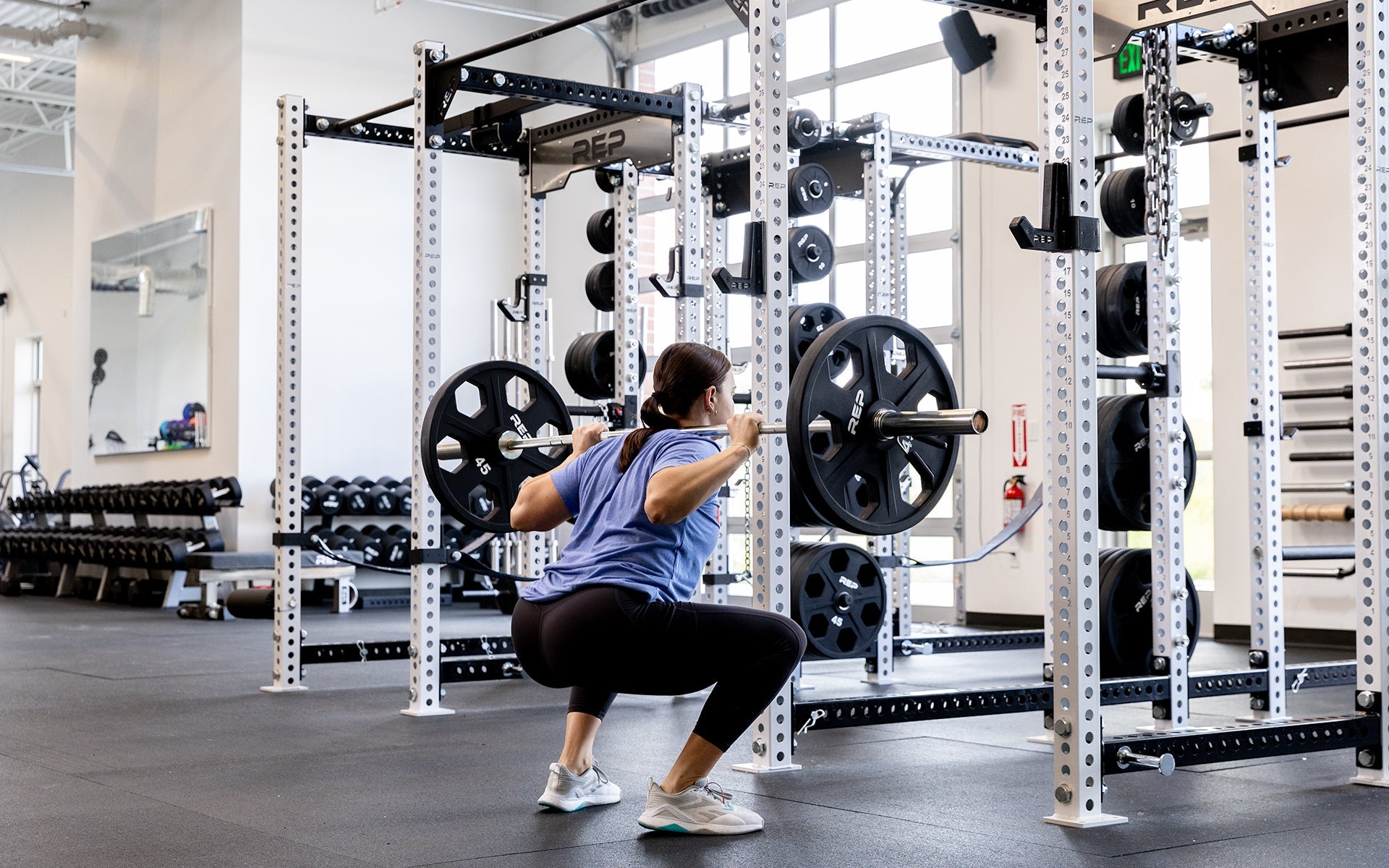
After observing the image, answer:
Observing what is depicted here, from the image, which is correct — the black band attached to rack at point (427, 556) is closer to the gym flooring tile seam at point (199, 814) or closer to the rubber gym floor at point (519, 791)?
the rubber gym floor at point (519, 791)

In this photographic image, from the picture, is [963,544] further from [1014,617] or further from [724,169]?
[724,169]

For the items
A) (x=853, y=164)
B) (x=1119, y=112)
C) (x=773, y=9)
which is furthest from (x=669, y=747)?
(x=853, y=164)

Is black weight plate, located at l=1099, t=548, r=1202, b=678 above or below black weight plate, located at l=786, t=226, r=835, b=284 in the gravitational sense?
below

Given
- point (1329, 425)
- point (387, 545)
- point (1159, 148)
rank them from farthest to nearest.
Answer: point (387, 545)
point (1329, 425)
point (1159, 148)

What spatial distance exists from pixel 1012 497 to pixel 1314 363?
5.68ft

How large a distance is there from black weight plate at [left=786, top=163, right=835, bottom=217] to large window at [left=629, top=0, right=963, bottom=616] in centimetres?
257

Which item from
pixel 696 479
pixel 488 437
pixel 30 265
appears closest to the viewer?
pixel 696 479

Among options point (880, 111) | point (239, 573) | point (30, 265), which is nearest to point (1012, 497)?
point (880, 111)

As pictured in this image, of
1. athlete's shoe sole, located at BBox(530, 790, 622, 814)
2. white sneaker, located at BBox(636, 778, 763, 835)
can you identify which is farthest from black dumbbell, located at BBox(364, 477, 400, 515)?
white sneaker, located at BBox(636, 778, 763, 835)

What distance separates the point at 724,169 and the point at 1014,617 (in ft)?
10.4

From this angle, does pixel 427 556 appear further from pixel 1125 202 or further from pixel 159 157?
pixel 159 157

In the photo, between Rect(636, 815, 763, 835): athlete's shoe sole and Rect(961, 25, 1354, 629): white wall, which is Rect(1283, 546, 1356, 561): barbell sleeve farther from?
Rect(636, 815, 763, 835): athlete's shoe sole

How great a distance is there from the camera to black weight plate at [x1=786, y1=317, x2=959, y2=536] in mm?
3232

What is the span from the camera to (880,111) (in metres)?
7.66
